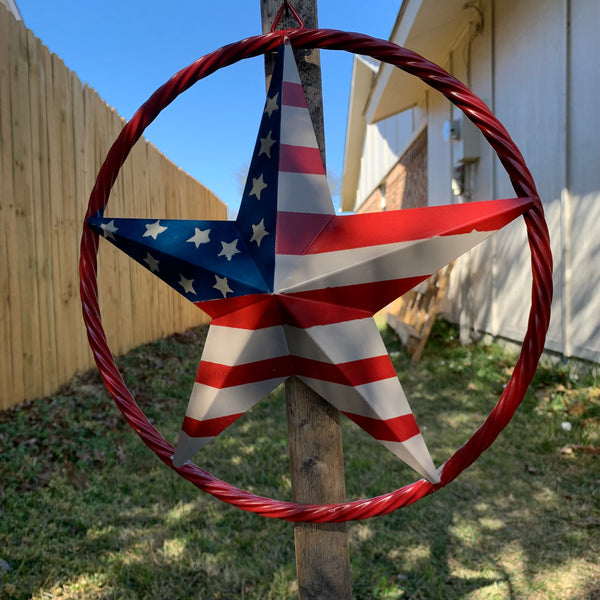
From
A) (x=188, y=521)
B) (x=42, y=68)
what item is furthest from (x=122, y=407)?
(x=42, y=68)

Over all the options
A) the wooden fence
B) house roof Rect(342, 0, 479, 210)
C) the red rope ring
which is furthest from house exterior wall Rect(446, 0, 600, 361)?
the wooden fence

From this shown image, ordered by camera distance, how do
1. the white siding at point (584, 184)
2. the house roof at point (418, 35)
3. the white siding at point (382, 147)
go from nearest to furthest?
the white siding at point (584, 184), the house roof at point (418, 35), the white siding at point (382, 147)

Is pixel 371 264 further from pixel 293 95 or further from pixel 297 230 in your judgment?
pixel 293 95

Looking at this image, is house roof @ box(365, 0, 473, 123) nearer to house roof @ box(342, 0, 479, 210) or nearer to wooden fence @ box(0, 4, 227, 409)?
house roof @ box(342, 0, 479, 210)

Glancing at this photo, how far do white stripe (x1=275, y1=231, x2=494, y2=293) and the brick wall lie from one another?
7.51m

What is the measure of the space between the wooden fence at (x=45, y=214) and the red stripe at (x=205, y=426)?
299 centimetres

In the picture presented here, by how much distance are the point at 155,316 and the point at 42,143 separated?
3.02 metres

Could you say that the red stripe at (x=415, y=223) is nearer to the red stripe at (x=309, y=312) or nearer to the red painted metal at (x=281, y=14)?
the red stripe at (x=309, y=312)

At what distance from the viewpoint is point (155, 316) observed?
21.6 ft

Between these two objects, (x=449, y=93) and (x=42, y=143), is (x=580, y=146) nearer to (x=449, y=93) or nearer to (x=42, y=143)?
(x=449, y=93)

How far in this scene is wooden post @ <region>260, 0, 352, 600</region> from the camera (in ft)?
4.16

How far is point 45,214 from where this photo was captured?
4.03m

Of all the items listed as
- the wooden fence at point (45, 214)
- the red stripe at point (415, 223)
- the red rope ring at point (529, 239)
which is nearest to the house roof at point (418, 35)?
the wooden fence at point (45, 214)

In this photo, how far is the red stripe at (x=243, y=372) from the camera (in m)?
1.15
